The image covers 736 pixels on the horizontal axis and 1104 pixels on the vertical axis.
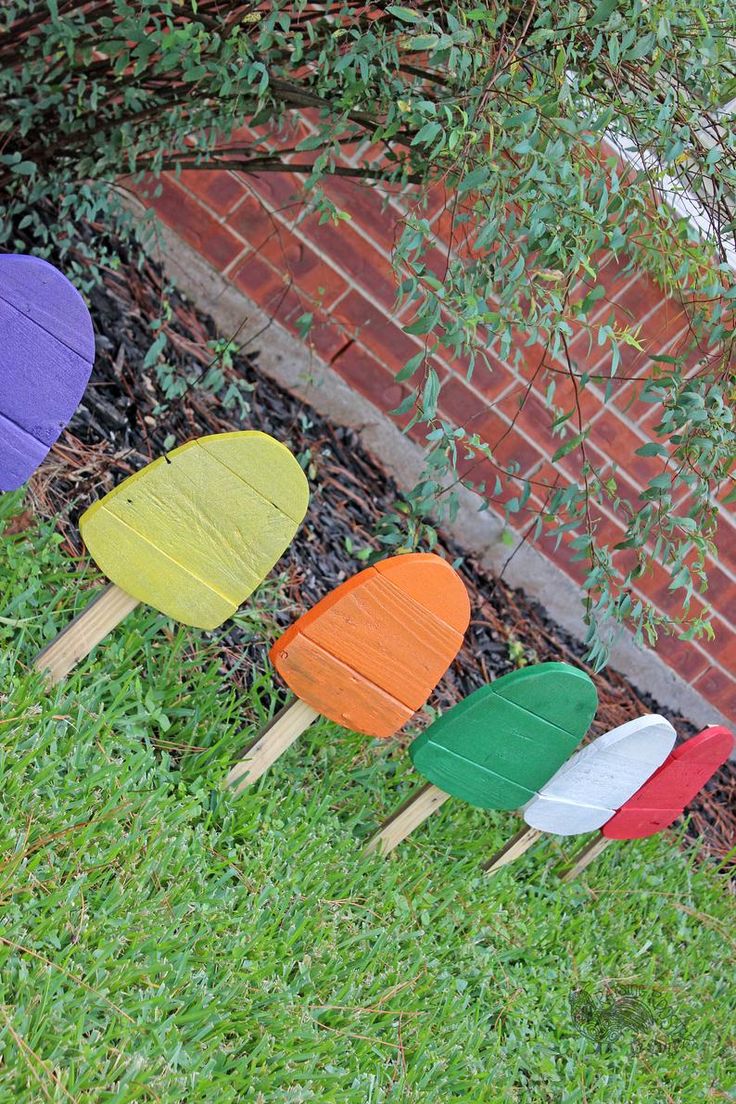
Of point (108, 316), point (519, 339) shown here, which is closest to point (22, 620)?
point (108, 316)

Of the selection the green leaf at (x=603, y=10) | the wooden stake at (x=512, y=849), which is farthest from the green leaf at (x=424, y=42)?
the wooden stake at (x=512, y=849)

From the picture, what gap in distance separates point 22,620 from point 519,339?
2245mm

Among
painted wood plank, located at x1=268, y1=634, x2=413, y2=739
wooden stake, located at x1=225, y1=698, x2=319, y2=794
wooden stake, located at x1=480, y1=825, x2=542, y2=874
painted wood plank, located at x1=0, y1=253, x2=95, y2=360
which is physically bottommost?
wooden stake, located at x1=480, y1=825, x2=542, y2=874

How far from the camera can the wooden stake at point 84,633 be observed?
2.28 metres

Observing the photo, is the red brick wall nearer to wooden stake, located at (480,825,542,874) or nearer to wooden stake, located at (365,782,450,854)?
wooden stake, located at (480,825,542,874)

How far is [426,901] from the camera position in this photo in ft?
8.88

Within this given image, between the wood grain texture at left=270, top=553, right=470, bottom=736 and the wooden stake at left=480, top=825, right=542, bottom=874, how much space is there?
2.21ft

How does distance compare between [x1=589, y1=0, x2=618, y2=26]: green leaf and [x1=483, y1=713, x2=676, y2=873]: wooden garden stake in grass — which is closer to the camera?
[x1=589, y1=0, x2=618, y2=26]: green leaf

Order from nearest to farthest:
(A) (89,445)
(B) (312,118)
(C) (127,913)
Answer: (C) (127,913), (A) (89,445), (B) (312,118)

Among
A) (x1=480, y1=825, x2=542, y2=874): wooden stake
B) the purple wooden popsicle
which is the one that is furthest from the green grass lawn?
the purple wooden popsicle

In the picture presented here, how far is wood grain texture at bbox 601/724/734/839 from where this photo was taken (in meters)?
2.93

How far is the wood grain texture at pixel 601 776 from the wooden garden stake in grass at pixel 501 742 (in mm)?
52

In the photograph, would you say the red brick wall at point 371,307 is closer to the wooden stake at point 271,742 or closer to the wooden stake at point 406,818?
the wooden stake at point 406,818

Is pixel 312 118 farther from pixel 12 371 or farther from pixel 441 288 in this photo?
pixel 12 371
